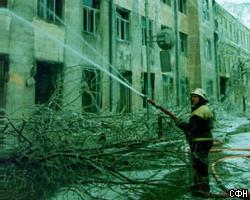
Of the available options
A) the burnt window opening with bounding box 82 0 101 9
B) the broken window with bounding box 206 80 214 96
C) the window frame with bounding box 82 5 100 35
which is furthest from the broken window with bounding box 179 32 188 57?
the window frame with bounding box 82 5 100 35

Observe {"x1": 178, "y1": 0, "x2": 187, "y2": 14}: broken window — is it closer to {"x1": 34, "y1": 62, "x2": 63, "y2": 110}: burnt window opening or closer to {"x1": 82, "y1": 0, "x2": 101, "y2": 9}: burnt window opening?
{"x1": 82, "y1": 0, "x2": 101, "y2": 9}: burnt window opening

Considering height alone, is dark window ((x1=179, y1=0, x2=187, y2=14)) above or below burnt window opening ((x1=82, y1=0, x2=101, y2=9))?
above

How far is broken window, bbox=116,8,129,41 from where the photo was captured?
1712 centimetres

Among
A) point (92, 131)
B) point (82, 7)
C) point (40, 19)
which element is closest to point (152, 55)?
point (82, 7)

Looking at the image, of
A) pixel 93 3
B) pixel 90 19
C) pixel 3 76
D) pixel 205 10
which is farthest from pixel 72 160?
pixel 205 10

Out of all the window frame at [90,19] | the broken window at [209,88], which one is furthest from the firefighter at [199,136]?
the broken window at [209,88]

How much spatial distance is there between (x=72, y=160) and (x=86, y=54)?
Result: 9.90 metres

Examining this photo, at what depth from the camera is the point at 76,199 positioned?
5.59 meters

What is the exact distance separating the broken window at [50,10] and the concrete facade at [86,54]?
0.03 metres

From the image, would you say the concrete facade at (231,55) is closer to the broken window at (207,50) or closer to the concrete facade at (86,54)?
the broken window at (207,50)

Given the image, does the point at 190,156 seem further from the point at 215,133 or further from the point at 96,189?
the point at 215,133

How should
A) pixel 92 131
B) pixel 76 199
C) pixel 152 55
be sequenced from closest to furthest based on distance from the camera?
pixel 76 199 → pixel 92 131 → pixel 152 55

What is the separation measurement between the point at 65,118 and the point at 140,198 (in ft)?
5.33

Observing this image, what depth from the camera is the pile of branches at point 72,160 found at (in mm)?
5098
